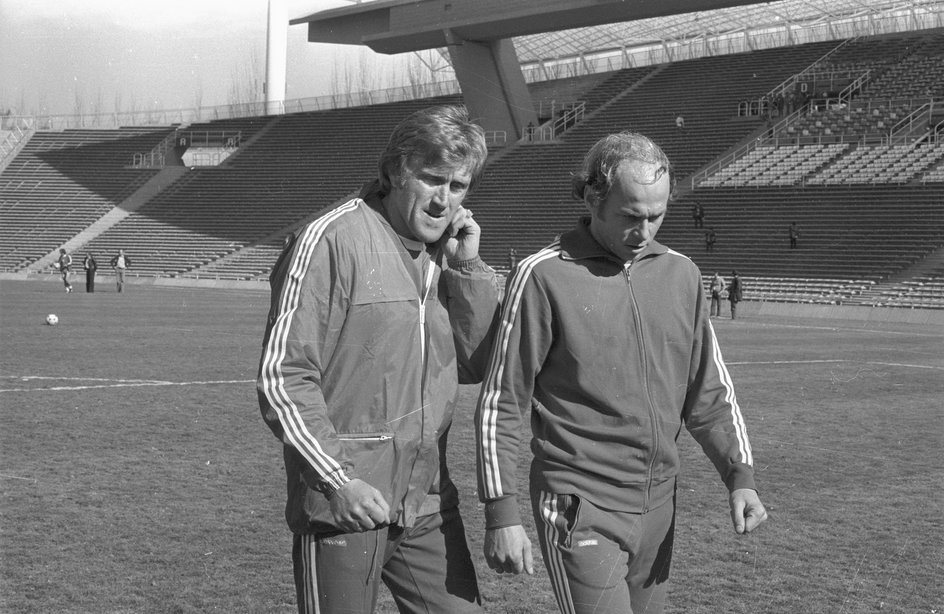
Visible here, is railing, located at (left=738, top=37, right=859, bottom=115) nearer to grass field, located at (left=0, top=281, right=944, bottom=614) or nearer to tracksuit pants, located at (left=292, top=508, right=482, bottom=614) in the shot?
grass field, located at (left=0, top=281, right=944, bottom=614)

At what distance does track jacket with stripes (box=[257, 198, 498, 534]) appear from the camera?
9.50 ft

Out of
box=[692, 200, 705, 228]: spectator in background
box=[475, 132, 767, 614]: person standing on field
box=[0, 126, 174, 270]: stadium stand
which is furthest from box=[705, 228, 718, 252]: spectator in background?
box=[475, 132, 767, 614]: person standing on field

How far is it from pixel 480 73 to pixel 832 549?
150 feet

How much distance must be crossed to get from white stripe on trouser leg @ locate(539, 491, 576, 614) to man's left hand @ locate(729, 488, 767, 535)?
49cm

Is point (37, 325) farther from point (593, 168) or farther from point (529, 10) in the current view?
point (529, 10)

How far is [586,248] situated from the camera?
127 inches

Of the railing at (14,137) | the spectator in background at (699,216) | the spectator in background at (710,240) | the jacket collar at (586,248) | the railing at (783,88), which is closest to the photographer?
the jacket collar at (586,248)

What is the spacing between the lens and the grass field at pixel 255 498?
5.17 meters

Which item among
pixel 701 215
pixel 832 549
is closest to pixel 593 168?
pixel 832 549

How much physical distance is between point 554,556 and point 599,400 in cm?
43

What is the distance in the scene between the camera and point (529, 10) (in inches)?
1747

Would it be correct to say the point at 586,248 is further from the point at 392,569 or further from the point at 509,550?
the point at 392,569

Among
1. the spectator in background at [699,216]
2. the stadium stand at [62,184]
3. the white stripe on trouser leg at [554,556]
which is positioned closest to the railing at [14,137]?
the stadium stand at [62,184]

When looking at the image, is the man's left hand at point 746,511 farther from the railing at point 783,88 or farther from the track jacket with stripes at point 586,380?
the railing at point 783,88
